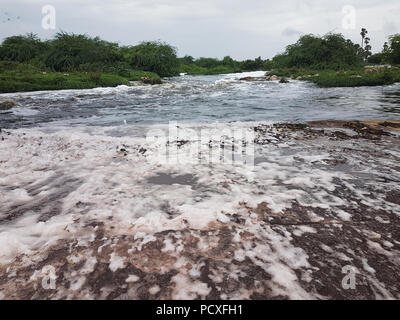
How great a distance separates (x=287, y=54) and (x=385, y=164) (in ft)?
126

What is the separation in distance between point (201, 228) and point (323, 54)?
1400 inches

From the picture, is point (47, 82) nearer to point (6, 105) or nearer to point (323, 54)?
point (6, 105)

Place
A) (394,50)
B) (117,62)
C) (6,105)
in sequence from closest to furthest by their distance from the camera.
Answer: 1. (6,105)
2. (394,50)
3. (117,62)

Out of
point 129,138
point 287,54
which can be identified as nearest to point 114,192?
point 129,138

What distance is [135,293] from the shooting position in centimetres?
131

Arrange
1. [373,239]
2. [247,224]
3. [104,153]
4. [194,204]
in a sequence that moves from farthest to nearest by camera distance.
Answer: [104,153]
[194,204]
[247,224]
[373,239]

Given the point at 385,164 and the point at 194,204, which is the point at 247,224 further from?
the point at 385,164

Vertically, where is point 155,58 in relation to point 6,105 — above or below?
above

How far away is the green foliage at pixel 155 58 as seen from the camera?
102 ft

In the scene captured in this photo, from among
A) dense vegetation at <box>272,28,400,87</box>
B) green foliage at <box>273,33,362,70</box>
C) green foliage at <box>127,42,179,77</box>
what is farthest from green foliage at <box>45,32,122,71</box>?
green foliage at <box>273,33,362,70</box>

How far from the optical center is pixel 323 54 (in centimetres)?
3192

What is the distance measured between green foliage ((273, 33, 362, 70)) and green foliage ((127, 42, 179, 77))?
1491cm

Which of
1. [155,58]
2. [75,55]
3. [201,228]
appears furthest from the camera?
[155,58]

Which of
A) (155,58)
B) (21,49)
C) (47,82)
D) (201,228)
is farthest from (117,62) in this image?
(201,228)
